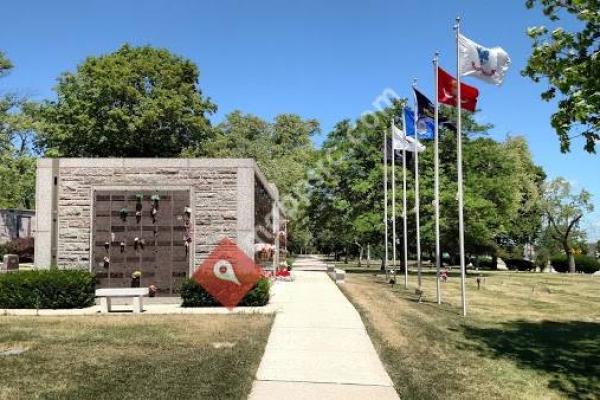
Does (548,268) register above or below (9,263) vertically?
below

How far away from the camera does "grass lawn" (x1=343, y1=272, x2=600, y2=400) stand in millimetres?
8117

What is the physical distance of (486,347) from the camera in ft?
36.5

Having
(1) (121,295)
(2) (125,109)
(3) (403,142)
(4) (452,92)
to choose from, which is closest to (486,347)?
(4) (452,92)

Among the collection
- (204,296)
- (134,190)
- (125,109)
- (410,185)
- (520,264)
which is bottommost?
(520,264)

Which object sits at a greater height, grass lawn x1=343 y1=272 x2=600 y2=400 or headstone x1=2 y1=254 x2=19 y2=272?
headstone x1=2 y1=254 x2=19 y2=272

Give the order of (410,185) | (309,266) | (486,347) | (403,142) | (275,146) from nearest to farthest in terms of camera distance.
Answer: (486,347)
(403,142)
(410,185)
(309,266)
(275,146)

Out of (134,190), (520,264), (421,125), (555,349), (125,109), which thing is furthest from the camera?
(520,264)

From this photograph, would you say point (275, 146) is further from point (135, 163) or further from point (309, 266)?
point (135, 163)

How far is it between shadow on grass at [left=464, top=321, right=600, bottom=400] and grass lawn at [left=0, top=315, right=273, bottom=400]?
4616 mm

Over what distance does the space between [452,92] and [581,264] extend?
43.3 meters

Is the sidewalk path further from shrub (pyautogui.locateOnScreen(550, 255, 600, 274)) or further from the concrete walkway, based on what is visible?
the concrete walkway

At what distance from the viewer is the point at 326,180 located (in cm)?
4253

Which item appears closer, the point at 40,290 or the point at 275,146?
the point at 40,290

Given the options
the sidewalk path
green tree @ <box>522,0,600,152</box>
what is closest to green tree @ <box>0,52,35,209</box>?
the sidewalk path
